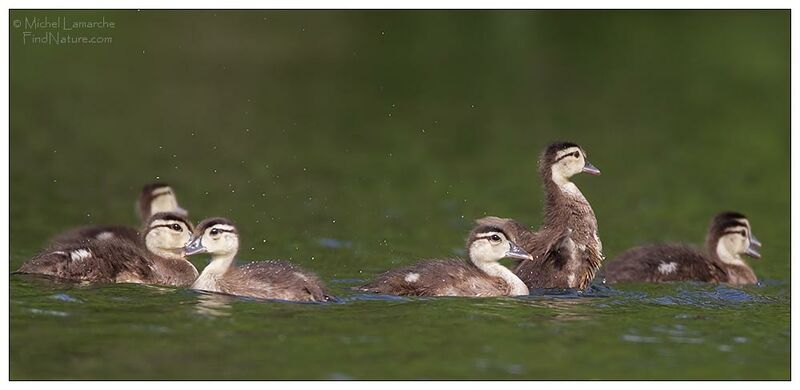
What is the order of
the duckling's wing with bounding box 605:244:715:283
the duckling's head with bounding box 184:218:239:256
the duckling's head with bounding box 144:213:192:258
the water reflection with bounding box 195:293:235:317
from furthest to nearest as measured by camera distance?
the duckling's wing with bounding box 605:244:715:283
the duckling's head with bounding box 144:213:192:258
the duckling's head with bounding box 184:218:239:256
the water reflection with bounding box 195:293:235:317

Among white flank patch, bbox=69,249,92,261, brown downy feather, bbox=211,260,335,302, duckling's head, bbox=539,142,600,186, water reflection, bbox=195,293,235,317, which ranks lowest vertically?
water reflection, bbox=195,293,235,317

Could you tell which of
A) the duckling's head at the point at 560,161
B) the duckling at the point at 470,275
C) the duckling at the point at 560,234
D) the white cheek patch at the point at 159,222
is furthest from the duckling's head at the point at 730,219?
the white cheek patch at the point at 159,222

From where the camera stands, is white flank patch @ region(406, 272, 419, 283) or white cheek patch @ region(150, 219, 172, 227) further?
white cheek patch @ region(150, 219, 172, 227)

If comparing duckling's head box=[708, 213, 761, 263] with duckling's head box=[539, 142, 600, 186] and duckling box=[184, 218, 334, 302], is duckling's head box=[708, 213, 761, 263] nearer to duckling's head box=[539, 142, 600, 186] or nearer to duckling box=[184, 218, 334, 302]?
duckling's head box=[539, 142, 600, 186]

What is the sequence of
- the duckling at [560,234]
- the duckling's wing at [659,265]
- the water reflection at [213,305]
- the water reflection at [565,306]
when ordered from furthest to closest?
the duckling's wing at [659,265] → the duckling at [560,234] → the water reflection at [565,306] → the water reflection at [213,305]

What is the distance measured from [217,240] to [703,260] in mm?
4969

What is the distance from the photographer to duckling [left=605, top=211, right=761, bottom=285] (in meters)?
14.0

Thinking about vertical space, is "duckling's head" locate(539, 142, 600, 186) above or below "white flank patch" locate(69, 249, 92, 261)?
above

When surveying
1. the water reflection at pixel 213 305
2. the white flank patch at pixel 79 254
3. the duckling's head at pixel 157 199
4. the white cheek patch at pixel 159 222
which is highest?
the duckling's head at pixel 157 199

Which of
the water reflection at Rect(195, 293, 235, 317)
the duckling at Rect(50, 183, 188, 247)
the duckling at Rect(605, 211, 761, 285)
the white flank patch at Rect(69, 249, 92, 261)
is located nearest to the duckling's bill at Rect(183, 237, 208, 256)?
the water reflection at Rect(195, 293, 235, 317)

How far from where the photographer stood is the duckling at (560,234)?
12867 mm

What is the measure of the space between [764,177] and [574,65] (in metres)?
6.55

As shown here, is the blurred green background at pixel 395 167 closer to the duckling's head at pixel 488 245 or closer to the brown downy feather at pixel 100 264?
the brown downy feather at pixel 100 264

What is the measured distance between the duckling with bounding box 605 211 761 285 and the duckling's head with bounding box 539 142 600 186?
1.18m
